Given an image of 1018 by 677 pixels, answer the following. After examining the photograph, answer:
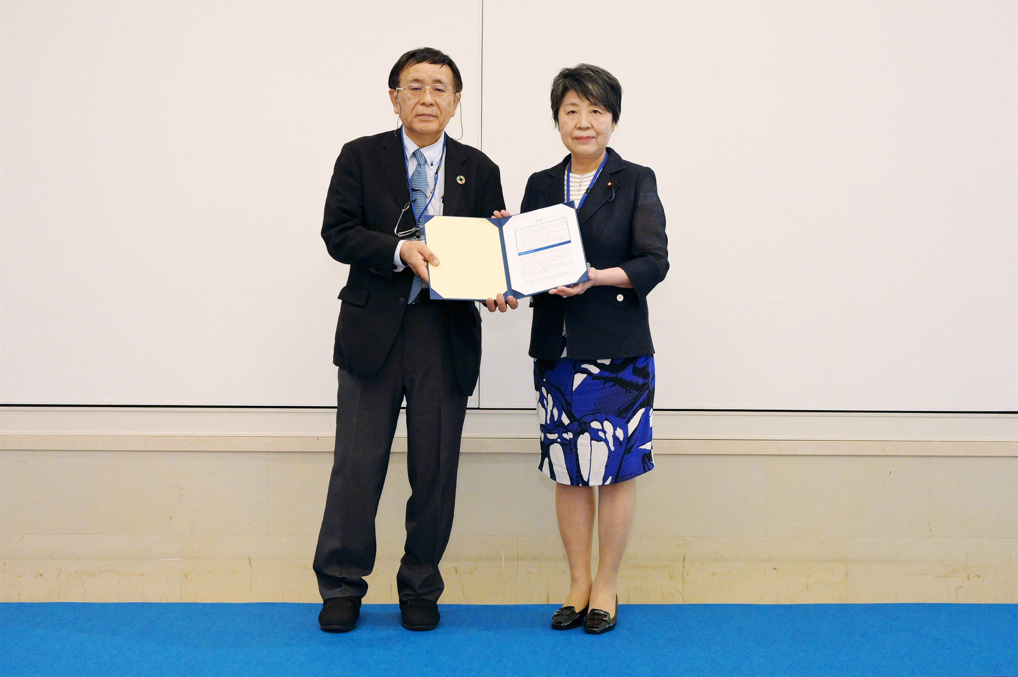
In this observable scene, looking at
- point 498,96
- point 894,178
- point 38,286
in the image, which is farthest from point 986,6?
point 38,286

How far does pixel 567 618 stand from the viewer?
92.0 inches

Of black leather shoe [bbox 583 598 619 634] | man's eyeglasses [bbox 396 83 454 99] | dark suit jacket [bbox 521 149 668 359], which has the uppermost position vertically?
man's eyeglasses [bbox 396 83 454 99]

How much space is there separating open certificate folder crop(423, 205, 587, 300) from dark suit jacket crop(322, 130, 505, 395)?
7cm

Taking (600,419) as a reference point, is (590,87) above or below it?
above

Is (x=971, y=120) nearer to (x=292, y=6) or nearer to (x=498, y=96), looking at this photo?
(x=498, y=96)

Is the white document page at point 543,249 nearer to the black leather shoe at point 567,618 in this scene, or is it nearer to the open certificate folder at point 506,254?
the open certificate folder at point 506,254

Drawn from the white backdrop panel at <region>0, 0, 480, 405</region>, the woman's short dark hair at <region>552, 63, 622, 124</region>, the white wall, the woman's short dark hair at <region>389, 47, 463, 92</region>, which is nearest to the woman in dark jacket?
the woman's short dark hair at <region>552, 63, 622, 124</region>

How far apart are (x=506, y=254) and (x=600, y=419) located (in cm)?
56

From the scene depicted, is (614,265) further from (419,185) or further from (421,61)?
(421,61)

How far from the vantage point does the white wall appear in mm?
2805

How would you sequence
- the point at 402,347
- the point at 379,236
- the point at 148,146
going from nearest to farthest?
the point at 379,236 < the point at 402,347 < the point at 148,146

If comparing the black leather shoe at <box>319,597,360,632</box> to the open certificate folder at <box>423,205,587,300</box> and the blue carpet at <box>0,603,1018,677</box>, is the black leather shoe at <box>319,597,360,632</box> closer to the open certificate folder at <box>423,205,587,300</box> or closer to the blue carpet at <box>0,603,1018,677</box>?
the blue carpet at <box>0,603,1018,677</box>

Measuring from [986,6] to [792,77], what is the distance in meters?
0.79

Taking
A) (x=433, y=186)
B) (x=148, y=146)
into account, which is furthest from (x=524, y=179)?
(x=148, y=146)
